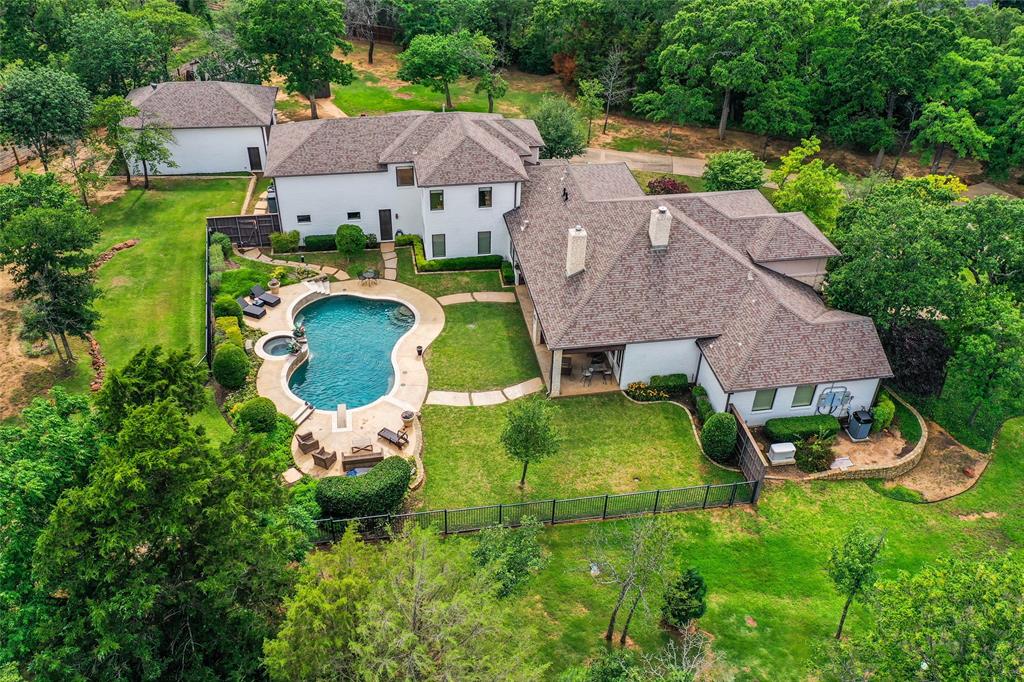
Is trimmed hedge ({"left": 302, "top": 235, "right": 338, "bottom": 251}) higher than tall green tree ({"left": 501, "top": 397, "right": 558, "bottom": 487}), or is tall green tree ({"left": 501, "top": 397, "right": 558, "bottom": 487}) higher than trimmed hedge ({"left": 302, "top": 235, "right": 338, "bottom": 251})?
tall green tree ({"left": 501, "top": 397, "right": 558, "bottom": 487})

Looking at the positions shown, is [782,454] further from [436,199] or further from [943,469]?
[436,199]

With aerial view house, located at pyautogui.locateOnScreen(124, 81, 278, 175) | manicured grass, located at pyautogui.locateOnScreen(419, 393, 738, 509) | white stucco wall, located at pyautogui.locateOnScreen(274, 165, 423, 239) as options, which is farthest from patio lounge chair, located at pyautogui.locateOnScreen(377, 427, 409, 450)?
aerial view house, located at pyautogui.locateOnScreen(124, 81, 278, 175)

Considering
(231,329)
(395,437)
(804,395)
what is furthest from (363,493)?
(804,395)

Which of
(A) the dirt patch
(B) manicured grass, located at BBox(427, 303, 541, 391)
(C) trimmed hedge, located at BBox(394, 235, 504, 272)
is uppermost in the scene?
(C) trimmed hedge, located at BBox(394, 235, 504, 272)

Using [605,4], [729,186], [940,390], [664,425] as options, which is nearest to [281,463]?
[664,425]

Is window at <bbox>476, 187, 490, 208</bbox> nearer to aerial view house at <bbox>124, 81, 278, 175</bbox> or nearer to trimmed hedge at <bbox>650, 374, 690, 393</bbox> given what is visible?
trimmed hedge at <bbox>650, 374, 690, 393</bbox>

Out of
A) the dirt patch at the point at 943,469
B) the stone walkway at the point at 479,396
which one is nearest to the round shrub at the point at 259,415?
the stone walkway at the point at 479,396
